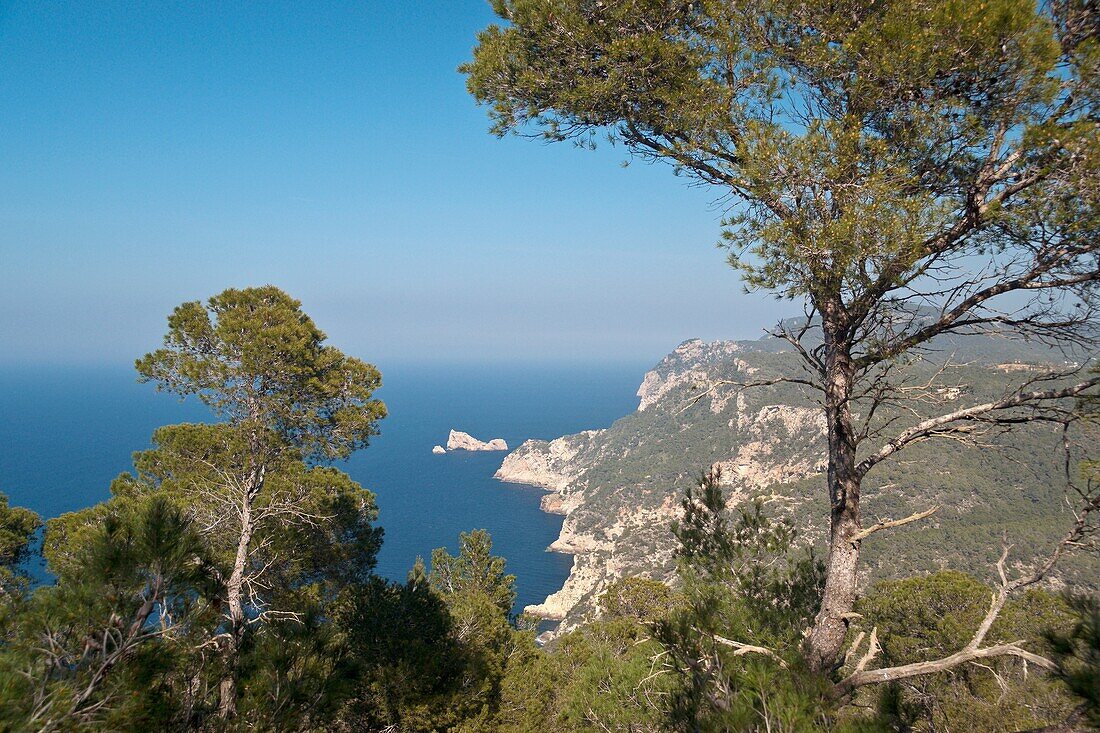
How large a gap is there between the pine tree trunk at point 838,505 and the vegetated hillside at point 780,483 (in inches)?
15.3

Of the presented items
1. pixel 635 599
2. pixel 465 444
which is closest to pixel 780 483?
pixel 635 599

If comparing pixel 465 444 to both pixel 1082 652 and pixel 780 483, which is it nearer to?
pixel 780 483

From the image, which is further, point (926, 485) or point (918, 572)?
point (926, 485)

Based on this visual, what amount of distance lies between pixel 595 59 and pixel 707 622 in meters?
4.04

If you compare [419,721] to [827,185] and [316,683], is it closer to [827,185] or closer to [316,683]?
[316,683]

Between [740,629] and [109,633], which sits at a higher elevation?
[109,633]

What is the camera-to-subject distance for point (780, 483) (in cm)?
5709

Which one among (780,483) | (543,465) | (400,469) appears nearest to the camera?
(780,483)

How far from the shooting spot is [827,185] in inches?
122

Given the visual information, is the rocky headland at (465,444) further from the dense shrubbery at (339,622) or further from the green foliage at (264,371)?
the green foliage at (264,371)

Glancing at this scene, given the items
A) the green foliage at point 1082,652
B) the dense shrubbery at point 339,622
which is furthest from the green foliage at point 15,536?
the green foliage at point 1082,652

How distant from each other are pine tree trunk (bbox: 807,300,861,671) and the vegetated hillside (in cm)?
39

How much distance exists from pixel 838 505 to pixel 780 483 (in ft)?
197

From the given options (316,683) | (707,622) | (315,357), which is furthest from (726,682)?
(315,357)
